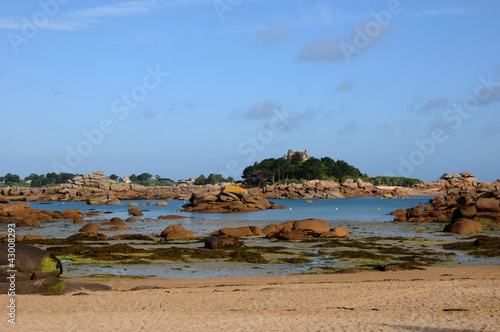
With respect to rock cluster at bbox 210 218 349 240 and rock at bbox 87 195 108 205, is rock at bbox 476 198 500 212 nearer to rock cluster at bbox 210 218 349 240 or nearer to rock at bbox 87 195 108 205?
rock cluster at bbox 210 218 349 240

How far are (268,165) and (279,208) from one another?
231ft

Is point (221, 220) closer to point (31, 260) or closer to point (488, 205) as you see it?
point (488, 205)

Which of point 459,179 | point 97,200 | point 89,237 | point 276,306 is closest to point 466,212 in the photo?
point 89,237

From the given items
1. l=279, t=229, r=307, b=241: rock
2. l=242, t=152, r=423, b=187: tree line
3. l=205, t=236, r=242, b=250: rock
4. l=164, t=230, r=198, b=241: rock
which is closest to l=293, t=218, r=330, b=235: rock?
l=279, t=229, r=307, b=241: rock

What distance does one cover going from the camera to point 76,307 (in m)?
15.0

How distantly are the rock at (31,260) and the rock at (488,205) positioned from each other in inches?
1755

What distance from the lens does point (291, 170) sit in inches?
6294

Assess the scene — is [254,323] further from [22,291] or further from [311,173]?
[311,173]

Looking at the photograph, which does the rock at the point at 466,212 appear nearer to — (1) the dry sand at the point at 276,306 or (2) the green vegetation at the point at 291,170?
(1) the dry sand at the point at 276,306

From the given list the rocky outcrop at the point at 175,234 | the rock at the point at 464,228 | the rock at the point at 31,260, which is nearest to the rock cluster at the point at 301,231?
the rocky outcrop at the point at 175,234

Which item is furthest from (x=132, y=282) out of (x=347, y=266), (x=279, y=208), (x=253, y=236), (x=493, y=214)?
(x=279, y=208)

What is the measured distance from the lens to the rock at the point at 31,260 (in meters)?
18.3

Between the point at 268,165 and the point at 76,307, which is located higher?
the point at 268,165

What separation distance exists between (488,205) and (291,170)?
108923 mm
